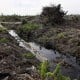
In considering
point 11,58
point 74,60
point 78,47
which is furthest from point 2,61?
point 78,47

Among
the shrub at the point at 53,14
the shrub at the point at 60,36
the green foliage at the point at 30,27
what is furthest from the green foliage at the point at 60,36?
the shrub at the point at 53,14

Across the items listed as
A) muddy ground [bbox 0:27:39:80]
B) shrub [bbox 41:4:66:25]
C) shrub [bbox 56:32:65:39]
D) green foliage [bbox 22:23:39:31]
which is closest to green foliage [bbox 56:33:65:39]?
shrub [bbox 56:32:65:39]

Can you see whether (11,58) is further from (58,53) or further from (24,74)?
(58,53)

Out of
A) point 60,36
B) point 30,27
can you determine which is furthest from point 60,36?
point 30,27

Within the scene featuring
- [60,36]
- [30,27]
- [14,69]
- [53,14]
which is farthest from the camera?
[53,14]

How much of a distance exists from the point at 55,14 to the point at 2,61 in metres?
32.1

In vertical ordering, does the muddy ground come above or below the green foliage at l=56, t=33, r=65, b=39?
above

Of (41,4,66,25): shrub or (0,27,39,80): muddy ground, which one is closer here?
(0,27,39,80): muddy ground

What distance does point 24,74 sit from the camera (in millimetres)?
17250

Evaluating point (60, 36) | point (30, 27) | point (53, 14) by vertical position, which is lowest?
point (30, 27)

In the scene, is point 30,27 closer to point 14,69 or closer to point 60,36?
point 60,36

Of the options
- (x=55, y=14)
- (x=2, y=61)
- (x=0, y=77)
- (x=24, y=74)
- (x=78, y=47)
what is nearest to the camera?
(x=0, y=77)

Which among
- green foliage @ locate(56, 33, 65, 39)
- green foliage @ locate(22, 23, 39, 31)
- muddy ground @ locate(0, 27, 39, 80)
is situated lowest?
green foliage @ locate(22, 23, 39, 31)

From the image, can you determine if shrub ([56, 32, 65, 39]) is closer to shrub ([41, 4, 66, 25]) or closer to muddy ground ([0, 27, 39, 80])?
shrub ([41, 4, 66, 25])
